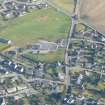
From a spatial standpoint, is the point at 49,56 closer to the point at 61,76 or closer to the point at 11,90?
the point at 61,76

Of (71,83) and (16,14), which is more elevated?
(16,14)

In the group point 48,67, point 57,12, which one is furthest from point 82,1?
point 48,67

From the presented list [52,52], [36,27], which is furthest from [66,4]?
[52,52]

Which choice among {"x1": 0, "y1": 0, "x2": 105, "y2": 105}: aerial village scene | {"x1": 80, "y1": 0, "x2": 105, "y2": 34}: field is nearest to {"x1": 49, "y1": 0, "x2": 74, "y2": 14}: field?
{"x1": 0, "y1": 0, "x2": 105, "y2": 105}: aerial village scene

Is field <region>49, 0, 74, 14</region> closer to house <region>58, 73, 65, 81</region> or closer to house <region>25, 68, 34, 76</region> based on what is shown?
house <region>58, 73, 65, 81</region>

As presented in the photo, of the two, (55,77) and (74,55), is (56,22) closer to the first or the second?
(74,55)

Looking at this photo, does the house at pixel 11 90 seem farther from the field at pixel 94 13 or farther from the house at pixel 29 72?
the field at pixel 94 13
